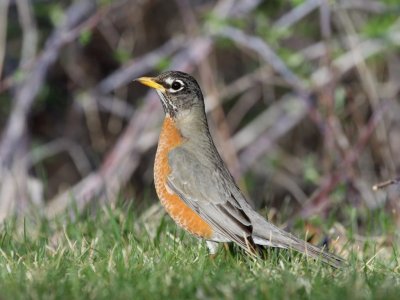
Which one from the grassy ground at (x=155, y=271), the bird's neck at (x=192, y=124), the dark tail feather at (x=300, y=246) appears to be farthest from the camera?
the bird's neck at (x=192, y=124)

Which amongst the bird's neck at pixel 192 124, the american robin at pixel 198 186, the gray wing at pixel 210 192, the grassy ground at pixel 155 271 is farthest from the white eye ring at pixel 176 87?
the grassy ground at pixel 155 271

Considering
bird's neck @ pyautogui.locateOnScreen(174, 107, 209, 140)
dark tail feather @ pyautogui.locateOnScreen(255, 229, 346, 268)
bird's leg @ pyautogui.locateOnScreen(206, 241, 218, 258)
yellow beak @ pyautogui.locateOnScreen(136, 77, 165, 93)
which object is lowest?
dark tail feather @ pyautogui.locateOnScreen(255, 229, 346, 268)

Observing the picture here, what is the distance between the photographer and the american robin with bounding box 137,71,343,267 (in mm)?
4480

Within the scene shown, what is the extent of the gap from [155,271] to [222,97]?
180 inches

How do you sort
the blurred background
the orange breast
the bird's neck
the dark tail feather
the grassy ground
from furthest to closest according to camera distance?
the blurred background < the bird's neck < the orange breast < the dark tail feather < the grassy ground

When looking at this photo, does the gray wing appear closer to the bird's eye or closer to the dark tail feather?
the dark tail feather

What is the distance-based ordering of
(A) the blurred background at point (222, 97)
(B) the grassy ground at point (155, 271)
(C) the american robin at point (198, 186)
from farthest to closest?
(A) the blurred background at point (222, 97), (C) the american robin at point (198, 186), (B) the grassy ground at point (155, 271)

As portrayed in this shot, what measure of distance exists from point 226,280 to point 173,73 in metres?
2.02

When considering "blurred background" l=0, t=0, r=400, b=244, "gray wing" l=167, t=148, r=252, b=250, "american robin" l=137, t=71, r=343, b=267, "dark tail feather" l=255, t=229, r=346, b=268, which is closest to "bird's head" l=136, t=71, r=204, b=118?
"american robin" l=137, t=71, r=343, b=267

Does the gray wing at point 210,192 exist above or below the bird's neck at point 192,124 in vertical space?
below

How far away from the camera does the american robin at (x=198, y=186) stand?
14.7 feet

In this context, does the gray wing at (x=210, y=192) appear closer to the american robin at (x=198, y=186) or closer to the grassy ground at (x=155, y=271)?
the american robin at (x=198, y=186)

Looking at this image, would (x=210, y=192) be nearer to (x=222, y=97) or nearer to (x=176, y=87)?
(x=176, y=87)

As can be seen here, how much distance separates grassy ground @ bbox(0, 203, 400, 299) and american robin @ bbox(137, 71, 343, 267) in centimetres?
10
